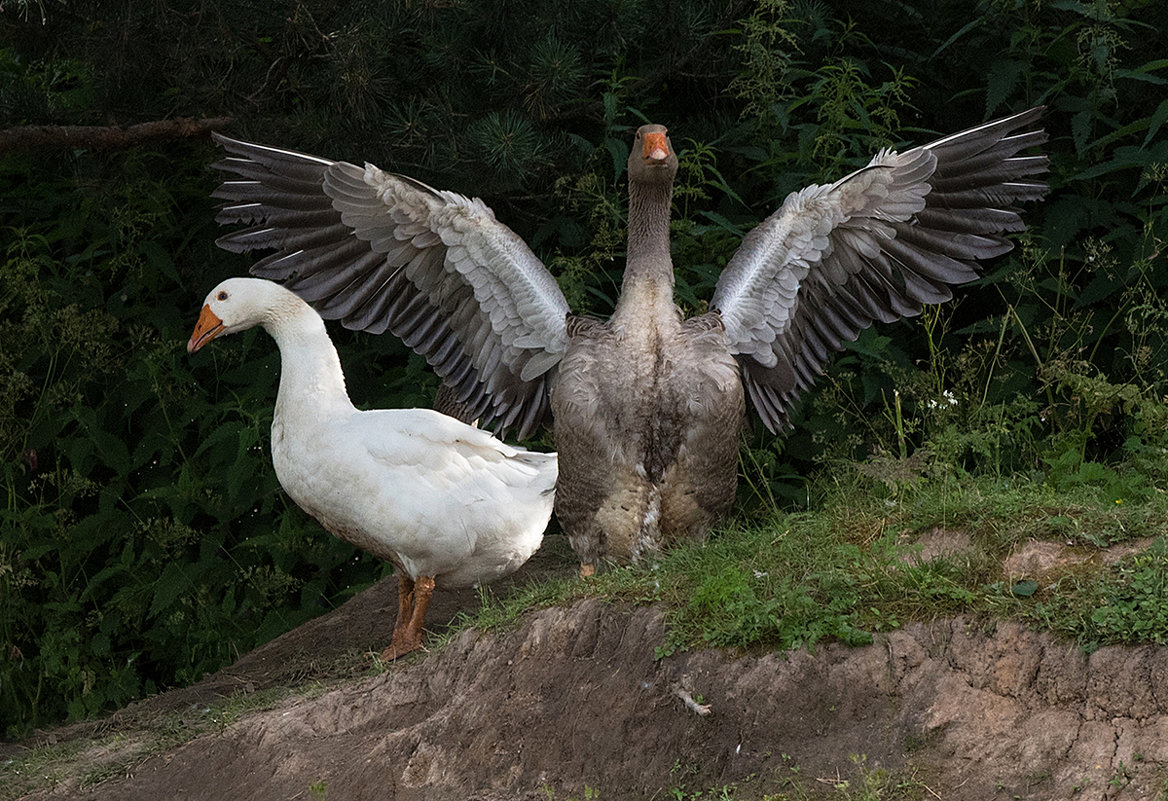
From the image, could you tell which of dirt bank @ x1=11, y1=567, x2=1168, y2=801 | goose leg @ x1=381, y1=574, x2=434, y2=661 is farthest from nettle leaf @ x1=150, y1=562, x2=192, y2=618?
dirt bank @ x1=11, y1=567, x2=1168, y2=801

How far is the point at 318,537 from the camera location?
7.49 m

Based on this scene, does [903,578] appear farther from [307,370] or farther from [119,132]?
[119,132]

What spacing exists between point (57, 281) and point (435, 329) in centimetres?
310

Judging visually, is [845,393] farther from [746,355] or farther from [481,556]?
[481,556]

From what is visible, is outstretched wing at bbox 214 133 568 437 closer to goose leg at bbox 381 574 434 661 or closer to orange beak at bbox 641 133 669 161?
orange beak at bbox 641 133 669 161

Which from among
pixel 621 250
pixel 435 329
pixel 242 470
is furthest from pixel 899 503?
pixel 242 470

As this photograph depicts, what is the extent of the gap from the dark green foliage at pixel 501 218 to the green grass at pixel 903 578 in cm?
29

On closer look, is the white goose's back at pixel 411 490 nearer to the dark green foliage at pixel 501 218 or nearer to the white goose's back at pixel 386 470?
the white goose's back at pixel 386 470

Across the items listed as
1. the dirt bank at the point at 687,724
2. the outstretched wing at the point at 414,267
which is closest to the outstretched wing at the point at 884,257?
the outstretched wing at the point at 414,267

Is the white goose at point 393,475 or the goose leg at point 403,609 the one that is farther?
the goose leg at point 403,609

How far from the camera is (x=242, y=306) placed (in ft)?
19.0

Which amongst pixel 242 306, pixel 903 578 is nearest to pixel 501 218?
pixel 242 306

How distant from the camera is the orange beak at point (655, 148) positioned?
5.43 meters

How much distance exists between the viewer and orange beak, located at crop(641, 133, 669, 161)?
5.43m
